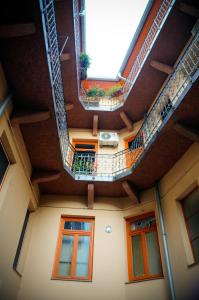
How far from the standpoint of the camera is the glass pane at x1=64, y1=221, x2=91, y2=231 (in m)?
8.13

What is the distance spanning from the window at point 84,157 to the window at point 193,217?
3428 mm

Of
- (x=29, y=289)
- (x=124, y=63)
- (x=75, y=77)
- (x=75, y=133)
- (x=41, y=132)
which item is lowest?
(x=29, y=289)

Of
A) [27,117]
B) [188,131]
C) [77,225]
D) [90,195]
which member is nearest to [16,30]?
[27,117]

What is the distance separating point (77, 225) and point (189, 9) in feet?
25.4

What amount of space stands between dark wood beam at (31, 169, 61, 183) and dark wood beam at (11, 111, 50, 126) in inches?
83.6

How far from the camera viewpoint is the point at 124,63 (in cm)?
1219

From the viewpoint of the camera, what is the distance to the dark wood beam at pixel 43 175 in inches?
286

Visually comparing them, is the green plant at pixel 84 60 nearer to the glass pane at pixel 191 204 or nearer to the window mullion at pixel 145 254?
the glass pane at pixel 191 204

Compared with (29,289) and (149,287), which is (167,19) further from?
(29,289)

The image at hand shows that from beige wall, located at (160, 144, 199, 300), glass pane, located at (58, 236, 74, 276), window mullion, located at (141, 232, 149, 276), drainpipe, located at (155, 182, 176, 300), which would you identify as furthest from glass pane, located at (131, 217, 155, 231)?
glass pane, located at (58, 236, 74, 276)

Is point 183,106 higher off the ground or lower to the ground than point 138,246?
higher

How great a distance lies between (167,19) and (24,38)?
5.48m

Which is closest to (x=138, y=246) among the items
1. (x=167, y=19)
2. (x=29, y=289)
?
(x=29, y=289)

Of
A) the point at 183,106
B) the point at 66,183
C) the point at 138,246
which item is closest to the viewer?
the point at 183,106
